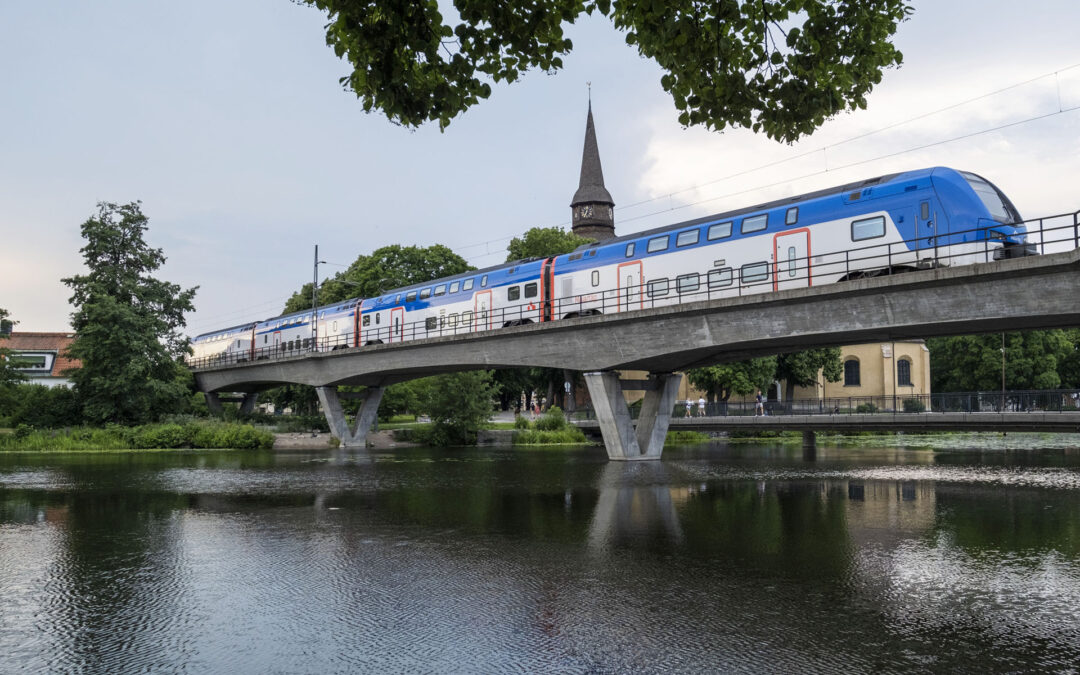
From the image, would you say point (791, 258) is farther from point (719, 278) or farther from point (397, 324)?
point (397, 324)

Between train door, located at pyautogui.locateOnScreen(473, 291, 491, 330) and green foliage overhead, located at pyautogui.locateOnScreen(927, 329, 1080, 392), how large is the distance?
46810mm

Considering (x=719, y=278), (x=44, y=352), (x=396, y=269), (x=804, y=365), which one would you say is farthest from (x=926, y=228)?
(x=44, y=352)

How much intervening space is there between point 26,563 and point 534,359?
23.7 meters

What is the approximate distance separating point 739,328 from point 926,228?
655cm

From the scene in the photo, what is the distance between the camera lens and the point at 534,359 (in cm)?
3366

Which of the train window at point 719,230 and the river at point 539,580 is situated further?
the train window at point 719,230

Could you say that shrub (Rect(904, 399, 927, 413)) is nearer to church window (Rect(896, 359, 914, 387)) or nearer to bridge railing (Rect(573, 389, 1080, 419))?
bridge railing (Rect(573, 389, 1080, 419))

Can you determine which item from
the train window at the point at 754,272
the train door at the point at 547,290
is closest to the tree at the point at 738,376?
the train door at the point at 547,290

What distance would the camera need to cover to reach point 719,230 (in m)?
27.6

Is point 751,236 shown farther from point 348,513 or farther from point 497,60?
point 497,60

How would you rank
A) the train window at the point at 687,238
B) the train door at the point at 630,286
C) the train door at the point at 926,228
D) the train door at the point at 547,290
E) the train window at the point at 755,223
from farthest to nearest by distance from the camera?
1. the train door at the point at 547,290
2. the train door at the point at 630,286
3. the train window at the point at 687,238
4. the train window at the point at 755,223
5. the train door at the point at 926,228

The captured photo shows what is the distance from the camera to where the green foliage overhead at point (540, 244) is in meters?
65.9

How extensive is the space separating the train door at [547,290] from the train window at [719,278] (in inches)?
328

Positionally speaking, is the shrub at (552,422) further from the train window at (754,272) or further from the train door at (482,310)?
the train window at (754,272)
